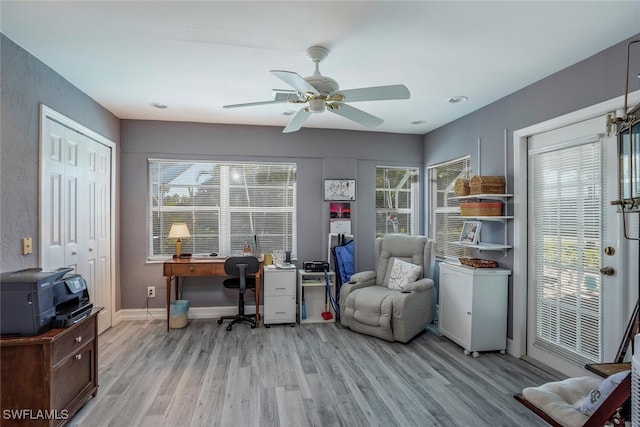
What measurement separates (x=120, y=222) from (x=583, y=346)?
16.5ft

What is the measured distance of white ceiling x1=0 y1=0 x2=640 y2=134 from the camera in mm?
1956

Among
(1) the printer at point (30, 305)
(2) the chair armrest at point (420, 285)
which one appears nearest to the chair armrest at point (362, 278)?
(2) the chair armrest at point (420, 285)

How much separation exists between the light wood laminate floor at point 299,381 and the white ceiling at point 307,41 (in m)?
2.56

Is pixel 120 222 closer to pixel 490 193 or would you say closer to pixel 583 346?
pixel 490 193

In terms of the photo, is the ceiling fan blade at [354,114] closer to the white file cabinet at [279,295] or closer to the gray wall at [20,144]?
the white file cabinet at [279,295]

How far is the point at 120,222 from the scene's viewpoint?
4.27m

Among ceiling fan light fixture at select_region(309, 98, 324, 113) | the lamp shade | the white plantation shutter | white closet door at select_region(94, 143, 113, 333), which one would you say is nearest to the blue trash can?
white closet door at select_region(94, 143, 113, 333)

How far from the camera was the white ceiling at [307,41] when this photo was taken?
6.42ft

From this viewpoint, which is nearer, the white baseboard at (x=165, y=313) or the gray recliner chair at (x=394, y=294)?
the gray recliner chair at (x=394, y=294)

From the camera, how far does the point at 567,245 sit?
2.81 metres

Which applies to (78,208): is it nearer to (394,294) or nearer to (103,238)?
(103,238)

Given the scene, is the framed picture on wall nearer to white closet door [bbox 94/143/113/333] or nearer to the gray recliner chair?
the gray recliner chair

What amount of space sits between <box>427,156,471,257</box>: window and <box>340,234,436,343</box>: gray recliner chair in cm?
44

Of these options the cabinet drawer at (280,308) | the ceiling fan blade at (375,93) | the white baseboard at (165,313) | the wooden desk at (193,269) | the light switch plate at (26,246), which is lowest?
the white baseboard at (165,313)
